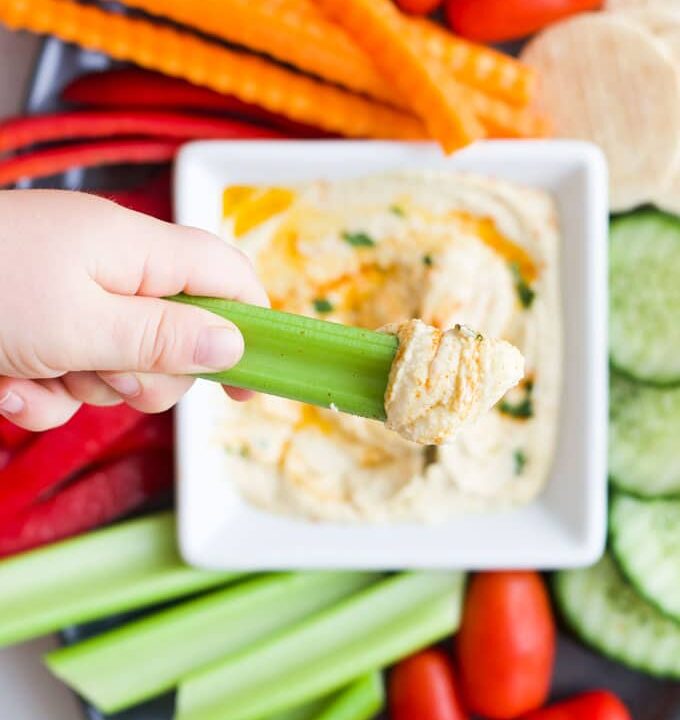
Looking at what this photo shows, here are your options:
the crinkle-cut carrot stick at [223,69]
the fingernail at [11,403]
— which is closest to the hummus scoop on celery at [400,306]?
the crinkle-cut carrot stick at [223,69]

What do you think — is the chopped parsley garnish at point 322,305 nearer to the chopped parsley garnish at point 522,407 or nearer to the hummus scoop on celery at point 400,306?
the hummus scoop on celery at point 400,306

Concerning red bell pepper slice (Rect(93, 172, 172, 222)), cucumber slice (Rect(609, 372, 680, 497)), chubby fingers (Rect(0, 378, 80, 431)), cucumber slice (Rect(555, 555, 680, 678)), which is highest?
red bell pepper slice (Rect(93, 172, 172, 222))

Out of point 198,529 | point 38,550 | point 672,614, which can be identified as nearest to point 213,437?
point 198,529

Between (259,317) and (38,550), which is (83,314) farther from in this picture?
(38,550)

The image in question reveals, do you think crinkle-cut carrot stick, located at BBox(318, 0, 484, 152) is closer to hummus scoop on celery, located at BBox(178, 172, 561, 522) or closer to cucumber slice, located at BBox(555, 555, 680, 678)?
hummus scoop on celery, located at BBox(178, 172, 561, 522)

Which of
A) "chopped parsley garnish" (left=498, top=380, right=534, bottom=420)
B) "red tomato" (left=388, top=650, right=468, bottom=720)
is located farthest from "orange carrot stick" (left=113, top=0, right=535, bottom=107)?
"red tomato" (left=388, top=650, right=468, bottom=720)

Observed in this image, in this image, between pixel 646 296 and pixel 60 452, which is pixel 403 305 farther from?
pixel 60 452
